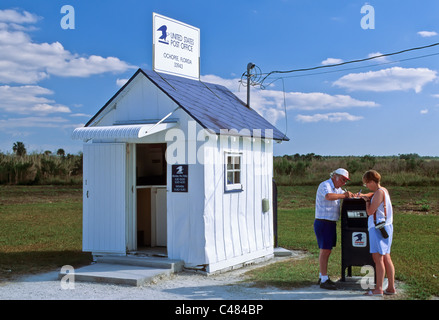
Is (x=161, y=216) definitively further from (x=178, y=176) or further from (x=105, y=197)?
(x=178, y=176)

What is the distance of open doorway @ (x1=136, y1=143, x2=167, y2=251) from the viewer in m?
11.5

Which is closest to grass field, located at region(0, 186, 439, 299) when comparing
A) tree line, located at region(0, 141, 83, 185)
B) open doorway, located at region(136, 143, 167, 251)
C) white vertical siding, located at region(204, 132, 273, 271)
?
white vertical siding, located at region(204, 132, 273, 271)

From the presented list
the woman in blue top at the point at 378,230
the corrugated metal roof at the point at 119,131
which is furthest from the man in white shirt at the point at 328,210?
the corrugated metal roof at the point at 119,131

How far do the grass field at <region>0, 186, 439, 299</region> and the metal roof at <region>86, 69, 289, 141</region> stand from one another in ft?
10.00

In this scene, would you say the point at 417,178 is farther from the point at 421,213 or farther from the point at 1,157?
the point at 1,157

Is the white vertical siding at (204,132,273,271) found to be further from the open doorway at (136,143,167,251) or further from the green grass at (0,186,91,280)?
the green grass at (0,186,91,280)

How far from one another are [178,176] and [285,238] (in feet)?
21.0

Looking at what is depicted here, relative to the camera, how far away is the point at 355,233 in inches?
324

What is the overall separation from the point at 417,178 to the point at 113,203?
29.8 meters

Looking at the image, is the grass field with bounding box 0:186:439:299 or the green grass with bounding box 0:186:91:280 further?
the green grass with bounding box 0:186:91:280

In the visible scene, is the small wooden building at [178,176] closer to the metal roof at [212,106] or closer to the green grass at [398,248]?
the metal roof at [212,106]

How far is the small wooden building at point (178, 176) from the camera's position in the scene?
9.77m

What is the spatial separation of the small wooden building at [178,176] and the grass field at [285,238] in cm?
108
